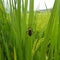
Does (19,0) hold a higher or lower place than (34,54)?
higher

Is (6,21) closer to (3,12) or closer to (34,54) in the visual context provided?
(3,12)

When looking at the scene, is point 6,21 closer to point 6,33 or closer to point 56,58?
point 6,33

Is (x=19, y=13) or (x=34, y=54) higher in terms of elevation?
(x=19, y=13)

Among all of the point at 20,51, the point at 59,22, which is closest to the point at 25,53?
the point at 20,51

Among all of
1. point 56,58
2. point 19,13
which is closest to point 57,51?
point 56,58

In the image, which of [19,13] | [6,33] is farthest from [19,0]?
[6,33]

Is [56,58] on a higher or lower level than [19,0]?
lower

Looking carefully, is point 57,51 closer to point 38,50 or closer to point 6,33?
point 38,50
